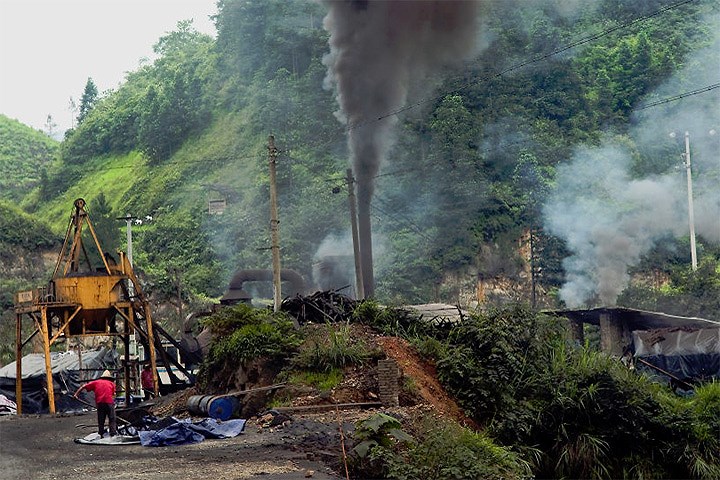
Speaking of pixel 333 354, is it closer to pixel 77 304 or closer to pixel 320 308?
pixel 320 308

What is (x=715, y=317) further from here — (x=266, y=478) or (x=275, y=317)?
(x=266, y=478)

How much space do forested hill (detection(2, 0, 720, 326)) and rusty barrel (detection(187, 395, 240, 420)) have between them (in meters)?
23.9

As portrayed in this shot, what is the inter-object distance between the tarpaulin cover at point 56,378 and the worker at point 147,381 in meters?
1.37

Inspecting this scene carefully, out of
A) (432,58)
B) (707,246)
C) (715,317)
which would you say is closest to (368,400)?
(432,58)

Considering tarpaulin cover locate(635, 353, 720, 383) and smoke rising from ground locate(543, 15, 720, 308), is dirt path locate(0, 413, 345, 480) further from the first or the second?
smoke rising from ground locate(543, 15, 720, 308)

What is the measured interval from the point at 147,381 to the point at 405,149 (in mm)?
32343

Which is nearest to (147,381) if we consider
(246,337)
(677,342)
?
(246,337)

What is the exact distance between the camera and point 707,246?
175 feet

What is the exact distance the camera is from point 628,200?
55.2 meters

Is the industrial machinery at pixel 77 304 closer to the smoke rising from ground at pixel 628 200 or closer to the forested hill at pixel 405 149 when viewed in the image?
the forested hill at pixel 405 149

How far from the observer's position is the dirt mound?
2036 centimetres

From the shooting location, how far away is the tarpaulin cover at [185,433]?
17172 millimetres

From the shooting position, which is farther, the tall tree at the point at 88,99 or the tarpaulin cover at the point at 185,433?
the tall tree at the point at 88,99

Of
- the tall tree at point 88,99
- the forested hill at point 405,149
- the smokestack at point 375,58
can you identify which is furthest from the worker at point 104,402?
the tall tree at point 88,99
